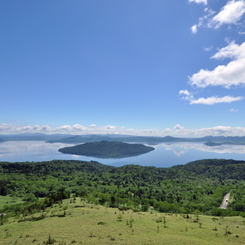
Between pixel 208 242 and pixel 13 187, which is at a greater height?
pixel 208 242

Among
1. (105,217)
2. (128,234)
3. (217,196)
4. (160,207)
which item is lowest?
(217,196)

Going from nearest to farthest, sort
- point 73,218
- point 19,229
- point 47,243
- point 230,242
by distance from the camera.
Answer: point 47,243 < point 230,242 < point 19,229 < point 73,218

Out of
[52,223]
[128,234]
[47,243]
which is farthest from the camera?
[52,223]

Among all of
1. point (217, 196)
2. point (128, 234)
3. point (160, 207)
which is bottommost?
point (217, 196)

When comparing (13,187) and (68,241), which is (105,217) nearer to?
(68,241)

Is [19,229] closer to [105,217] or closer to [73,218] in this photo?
[73,218]

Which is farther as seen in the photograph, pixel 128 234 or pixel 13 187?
pixel 13 187

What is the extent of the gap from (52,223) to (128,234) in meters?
12.1

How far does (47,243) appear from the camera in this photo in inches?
658

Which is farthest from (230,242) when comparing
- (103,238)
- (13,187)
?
(13,187)

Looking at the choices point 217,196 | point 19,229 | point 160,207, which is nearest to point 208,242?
point 19,229

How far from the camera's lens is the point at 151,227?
22188 mm

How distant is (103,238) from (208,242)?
11769 millimetres

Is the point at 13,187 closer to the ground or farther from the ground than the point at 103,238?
closer to the ground
